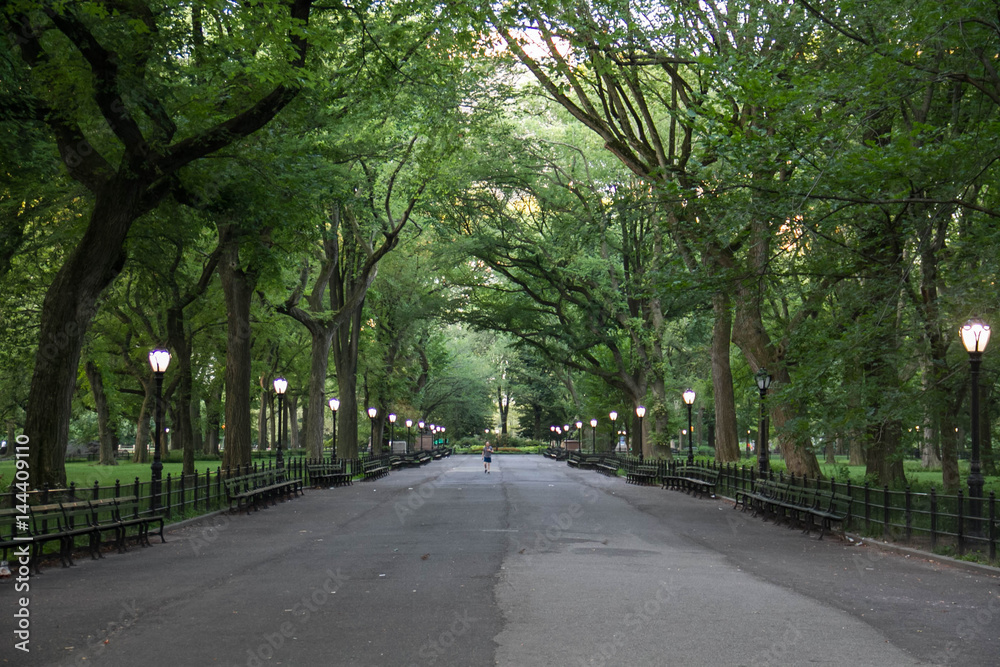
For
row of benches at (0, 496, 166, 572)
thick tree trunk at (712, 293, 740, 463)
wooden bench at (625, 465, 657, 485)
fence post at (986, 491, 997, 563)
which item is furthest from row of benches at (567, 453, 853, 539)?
row of benches at (0, 496, 166, 572)

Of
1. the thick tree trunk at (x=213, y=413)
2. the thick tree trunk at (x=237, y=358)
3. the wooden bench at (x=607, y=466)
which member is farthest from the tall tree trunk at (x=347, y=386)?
the thick tree trunk at (x=237, y=358)

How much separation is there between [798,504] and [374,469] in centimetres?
2529

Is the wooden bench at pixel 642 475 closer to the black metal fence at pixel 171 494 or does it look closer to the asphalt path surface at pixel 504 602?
the black metal fence at pixel 171 494

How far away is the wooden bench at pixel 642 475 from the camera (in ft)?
115

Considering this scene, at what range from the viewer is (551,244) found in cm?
3700

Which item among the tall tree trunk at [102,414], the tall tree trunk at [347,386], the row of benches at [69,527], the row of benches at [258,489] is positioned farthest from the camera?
the tall tree trunk at [102,414]

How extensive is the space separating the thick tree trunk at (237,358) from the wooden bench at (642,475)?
15.9 meters

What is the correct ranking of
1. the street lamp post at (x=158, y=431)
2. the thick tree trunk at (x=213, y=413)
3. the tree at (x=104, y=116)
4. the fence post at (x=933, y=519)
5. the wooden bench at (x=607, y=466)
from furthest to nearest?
the thick tree trunk at (x=213, y=413)
the wooden bench at (x=607, y=466)
the street lamp post at (x=158, y=431)
the tree at (x=104, y=116)
the fence post at (x=933, y=519)

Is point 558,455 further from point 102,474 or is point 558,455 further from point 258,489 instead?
point 258,489

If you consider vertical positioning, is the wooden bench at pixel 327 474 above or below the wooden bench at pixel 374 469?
above

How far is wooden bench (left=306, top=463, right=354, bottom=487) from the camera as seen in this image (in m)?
32.5

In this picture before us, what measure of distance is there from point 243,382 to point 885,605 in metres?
20.8

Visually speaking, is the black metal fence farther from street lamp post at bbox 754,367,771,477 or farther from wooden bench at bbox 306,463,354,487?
street lamp post at bbox 754,367,771,477

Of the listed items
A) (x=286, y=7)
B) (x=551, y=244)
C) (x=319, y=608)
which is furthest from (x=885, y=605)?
(x=551, y=244)
